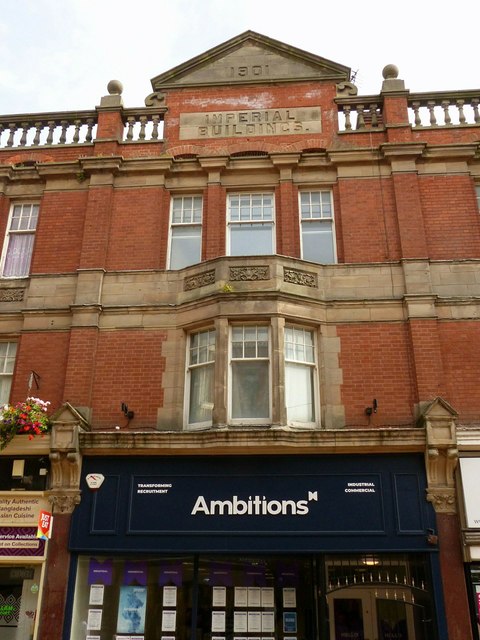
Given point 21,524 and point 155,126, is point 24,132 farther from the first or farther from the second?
point 21,524

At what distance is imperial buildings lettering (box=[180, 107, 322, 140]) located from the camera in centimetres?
1439

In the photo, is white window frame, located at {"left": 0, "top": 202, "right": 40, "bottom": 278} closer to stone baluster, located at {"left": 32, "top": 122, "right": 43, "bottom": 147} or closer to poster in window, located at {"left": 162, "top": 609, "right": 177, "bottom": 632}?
stone baluster, located at {"left": 32, "top": 122, "right": 43, "bottom": 147}

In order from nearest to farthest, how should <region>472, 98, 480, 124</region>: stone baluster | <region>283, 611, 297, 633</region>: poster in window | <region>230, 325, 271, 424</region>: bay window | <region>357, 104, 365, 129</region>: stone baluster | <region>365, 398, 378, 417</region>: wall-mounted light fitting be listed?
1. <region>283, 611, 297, 633</region>: poster in window
2. <region>365, 398, 378, 417</region>: wall-mounted light fitting
3. <region>230, 325, 271, 424</region>: bay window
4. <region>472, 98, 480, 124</region>: stone baluster
5. <region>357, 104, 365, 129</region>: stone baluster

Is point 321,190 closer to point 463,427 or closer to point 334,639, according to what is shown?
point 463,427

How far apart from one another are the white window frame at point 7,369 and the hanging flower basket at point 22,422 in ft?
3.83

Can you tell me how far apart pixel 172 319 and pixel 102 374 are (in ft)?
6.17

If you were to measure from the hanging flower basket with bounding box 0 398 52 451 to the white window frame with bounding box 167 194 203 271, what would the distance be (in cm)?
432

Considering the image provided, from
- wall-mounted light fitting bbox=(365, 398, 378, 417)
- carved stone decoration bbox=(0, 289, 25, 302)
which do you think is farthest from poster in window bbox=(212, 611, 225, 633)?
carved stone decoration bbox=(0, 289, 25, 302)

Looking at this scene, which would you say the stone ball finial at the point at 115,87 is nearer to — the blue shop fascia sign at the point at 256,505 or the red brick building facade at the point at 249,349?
the red brick building facade at the point at 249,349

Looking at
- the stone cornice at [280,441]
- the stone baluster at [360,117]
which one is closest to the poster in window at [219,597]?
the stone cornice at [280,441]

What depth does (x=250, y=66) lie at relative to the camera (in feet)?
49.6

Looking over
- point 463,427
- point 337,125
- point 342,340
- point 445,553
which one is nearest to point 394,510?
point 445,553

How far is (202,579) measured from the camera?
428 inches

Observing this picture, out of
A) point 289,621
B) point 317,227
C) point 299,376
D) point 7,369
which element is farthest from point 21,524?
point 317,227
